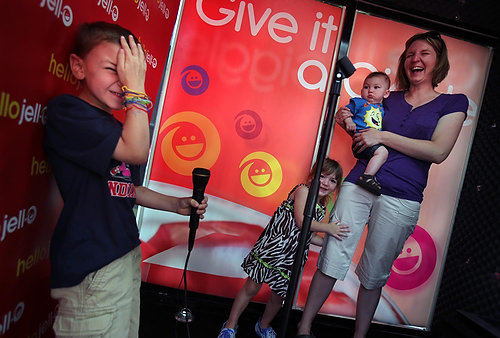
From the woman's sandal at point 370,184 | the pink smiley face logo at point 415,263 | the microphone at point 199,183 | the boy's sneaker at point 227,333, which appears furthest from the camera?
the pink smiley face logo at point 415,263

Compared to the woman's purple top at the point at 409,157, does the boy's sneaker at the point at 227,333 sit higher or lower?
lower

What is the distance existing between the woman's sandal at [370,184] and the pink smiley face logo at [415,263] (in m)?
1.03

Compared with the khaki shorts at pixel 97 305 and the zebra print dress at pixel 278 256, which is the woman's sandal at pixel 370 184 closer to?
the zebra print dress at pixel 278 256

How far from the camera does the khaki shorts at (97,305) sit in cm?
100

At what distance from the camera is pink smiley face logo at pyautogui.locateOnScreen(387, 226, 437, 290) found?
262 cm

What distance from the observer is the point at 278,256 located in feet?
6.66

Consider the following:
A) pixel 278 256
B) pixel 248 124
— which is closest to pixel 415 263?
pixel 278 256

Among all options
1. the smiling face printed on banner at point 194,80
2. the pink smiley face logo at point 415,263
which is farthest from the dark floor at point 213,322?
the smiling face printed on banner at point 194,80

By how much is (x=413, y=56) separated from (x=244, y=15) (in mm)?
1261

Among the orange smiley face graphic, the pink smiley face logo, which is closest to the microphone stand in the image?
the orange smiley face graphic

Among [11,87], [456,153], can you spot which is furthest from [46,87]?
[456,153]

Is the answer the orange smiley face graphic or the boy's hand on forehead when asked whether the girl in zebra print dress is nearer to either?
the orange smiley face graphic

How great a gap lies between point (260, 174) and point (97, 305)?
5.49ft

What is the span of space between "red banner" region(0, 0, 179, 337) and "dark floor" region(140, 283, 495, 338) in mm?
960
